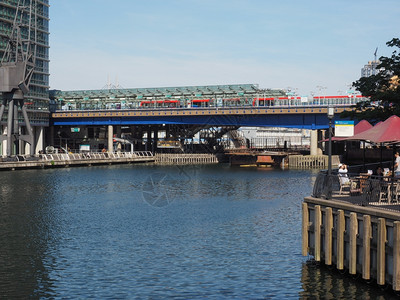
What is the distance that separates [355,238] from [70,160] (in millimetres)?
112549

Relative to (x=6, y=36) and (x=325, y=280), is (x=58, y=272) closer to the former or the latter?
(x=325, y=280)

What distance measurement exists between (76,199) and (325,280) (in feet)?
143

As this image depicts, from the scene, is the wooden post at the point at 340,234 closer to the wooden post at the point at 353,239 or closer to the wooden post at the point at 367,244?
the wooden post at the point at 353,239

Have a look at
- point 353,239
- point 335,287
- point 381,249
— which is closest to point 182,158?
point 335,287

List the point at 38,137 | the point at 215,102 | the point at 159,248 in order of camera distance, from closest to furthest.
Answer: the point at 159,248 → the point at 215,102 → the point at 38,137

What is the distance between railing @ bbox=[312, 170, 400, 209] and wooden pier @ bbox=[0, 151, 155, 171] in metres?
90.4

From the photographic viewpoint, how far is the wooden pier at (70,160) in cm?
12071

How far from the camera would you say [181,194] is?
255 ft

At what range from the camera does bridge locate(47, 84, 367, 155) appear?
144 m

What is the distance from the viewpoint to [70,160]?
452ft

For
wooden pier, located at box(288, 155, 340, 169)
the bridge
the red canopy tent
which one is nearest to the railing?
the red canopy tent

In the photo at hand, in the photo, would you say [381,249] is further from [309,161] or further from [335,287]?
[309,161]

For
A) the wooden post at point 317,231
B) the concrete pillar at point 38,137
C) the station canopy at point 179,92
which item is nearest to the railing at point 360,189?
the wooden post at point 317,231

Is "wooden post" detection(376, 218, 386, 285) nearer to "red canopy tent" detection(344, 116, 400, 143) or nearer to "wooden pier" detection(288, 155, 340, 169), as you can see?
"red canopy tent" detection(344, 116, 400, 143)
